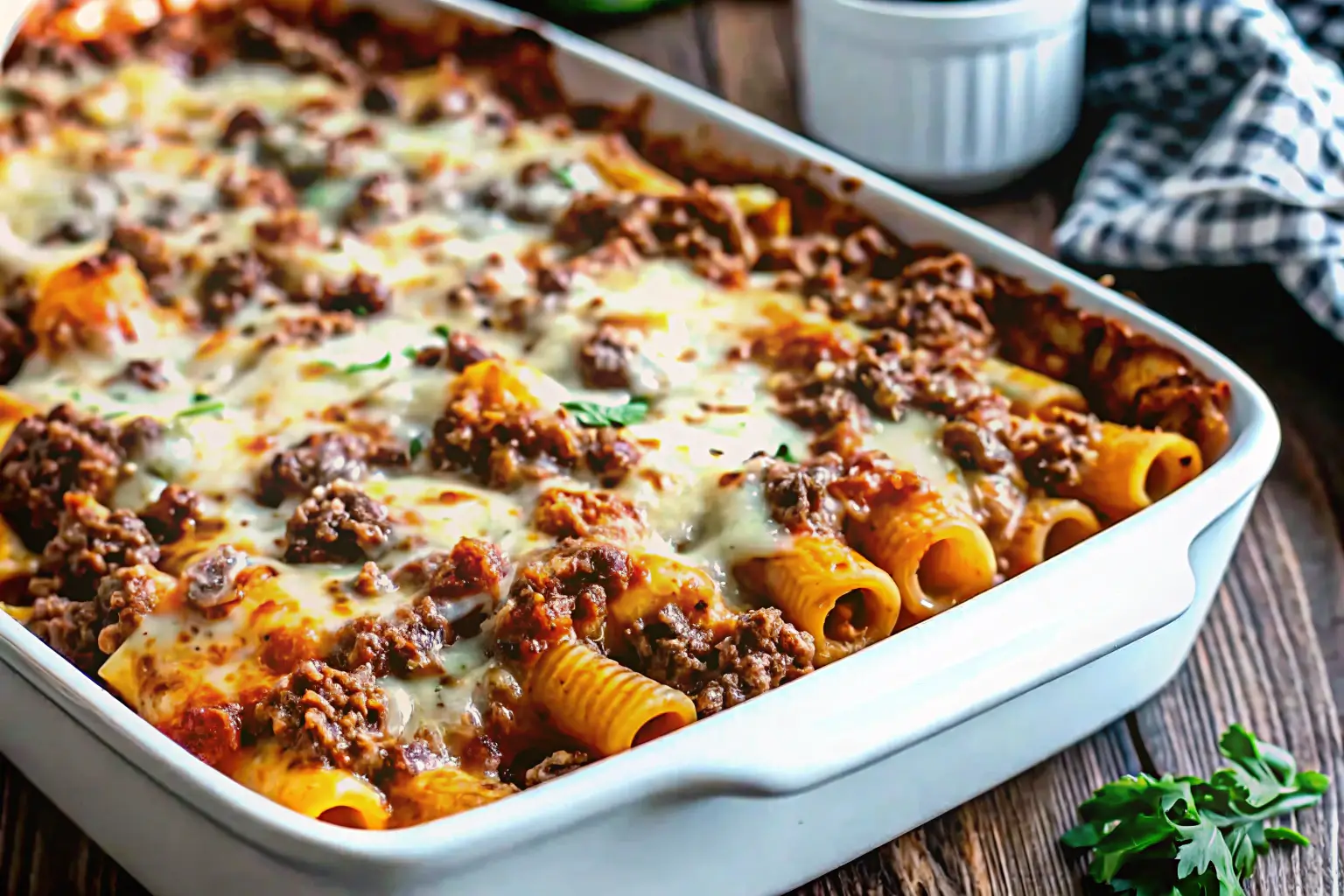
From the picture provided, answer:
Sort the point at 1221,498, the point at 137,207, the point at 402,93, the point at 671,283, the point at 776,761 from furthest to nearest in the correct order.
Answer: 1. the point at 402,93
2. the point at 137,207
3. the point at 671,283
4. the point at 1221,498
5. the point at 776,761

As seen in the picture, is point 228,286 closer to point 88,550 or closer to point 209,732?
point 88,550

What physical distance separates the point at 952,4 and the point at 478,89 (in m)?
1.03

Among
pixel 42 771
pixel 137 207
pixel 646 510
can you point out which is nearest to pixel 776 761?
pixel 646 510

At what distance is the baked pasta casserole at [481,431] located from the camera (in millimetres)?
2184

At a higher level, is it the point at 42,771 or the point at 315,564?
the point at 315,564

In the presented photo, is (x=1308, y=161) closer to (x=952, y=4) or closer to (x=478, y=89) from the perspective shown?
(x=952, y=4)

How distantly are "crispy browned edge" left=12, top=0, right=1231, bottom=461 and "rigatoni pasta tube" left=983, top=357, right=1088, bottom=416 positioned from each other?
8 cm

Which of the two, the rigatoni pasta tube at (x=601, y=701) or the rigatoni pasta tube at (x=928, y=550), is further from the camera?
the rigatoni pasta tube at (x=928, y=550)

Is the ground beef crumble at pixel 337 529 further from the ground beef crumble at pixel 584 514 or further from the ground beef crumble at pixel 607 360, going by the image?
the ground beef crumble at pixel 607 360

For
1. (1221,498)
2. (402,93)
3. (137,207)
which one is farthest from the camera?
(402,93)

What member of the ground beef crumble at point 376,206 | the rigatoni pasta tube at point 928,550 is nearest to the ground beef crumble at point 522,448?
the rigatoni pasta tube at point 928,550

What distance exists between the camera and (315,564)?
7.67 feet

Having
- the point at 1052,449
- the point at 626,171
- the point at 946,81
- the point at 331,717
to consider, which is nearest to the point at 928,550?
the point at 1052,449

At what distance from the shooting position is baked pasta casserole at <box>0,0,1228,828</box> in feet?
7.16
